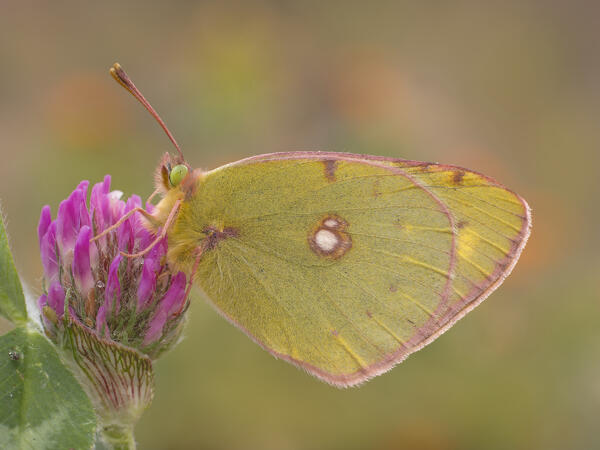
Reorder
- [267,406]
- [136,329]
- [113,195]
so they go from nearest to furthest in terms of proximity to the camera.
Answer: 1. [136,329]
2. [113,195]
3. [267,406]

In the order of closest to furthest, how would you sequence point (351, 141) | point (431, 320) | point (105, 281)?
1. point (105, 281)
2. point (431, 320)
3. point (351, 141)

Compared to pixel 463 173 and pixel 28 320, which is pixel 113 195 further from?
pixel 463 173

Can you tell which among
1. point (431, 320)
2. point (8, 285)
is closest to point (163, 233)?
point (8, 285)

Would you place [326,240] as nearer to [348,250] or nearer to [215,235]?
[348,250]

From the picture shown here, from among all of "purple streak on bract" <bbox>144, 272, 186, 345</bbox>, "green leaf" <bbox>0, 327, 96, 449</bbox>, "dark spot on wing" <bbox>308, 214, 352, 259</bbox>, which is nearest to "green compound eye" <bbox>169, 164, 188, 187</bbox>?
"purple streak on bract" <bbox>144, 272, 186, 345</bbox>

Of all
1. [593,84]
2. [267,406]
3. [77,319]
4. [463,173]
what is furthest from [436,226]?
[593,84]

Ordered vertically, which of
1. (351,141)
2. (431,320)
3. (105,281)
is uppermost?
(351,141)

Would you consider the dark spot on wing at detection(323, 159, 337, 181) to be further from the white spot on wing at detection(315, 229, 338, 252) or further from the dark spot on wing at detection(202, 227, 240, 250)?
the dark spot on wing at detection(202, 227, 240, 250)

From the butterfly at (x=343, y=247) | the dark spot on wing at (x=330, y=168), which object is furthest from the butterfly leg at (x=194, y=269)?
the dark spot on wing at (x=330, y=168)

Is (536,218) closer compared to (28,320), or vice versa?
(28,320)
